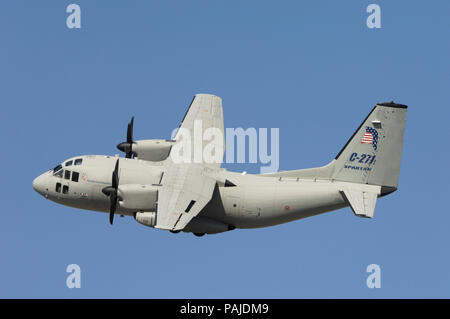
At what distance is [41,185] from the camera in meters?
52.4

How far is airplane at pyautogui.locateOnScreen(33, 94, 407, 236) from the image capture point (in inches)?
1948

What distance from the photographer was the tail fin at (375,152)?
165ft

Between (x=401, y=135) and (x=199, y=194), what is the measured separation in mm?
11431

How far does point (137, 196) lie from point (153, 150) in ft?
18.4

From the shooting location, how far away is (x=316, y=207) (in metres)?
50.6

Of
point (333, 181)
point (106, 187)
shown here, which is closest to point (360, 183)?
point (333, 181)

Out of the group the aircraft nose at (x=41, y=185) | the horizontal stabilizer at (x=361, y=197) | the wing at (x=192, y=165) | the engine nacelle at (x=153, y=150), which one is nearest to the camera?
the wing at (x=192, y=165)

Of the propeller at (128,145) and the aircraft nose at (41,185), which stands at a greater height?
the propeller at (128,145)

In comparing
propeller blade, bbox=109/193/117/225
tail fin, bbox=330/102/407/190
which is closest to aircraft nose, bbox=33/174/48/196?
propeller blade, bbox=109/193/117/225

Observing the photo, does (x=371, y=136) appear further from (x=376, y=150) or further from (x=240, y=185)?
(x=240, y=185)

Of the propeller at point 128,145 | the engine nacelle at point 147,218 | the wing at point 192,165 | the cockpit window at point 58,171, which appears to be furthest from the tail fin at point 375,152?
the cockpit window at point 58,171

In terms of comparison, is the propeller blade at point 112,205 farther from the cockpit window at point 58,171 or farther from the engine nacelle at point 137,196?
the cockpit window at point 58,171

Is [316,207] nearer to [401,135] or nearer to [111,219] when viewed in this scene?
[401,135]

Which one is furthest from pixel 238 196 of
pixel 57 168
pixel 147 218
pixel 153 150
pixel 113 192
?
pixel 57 168
